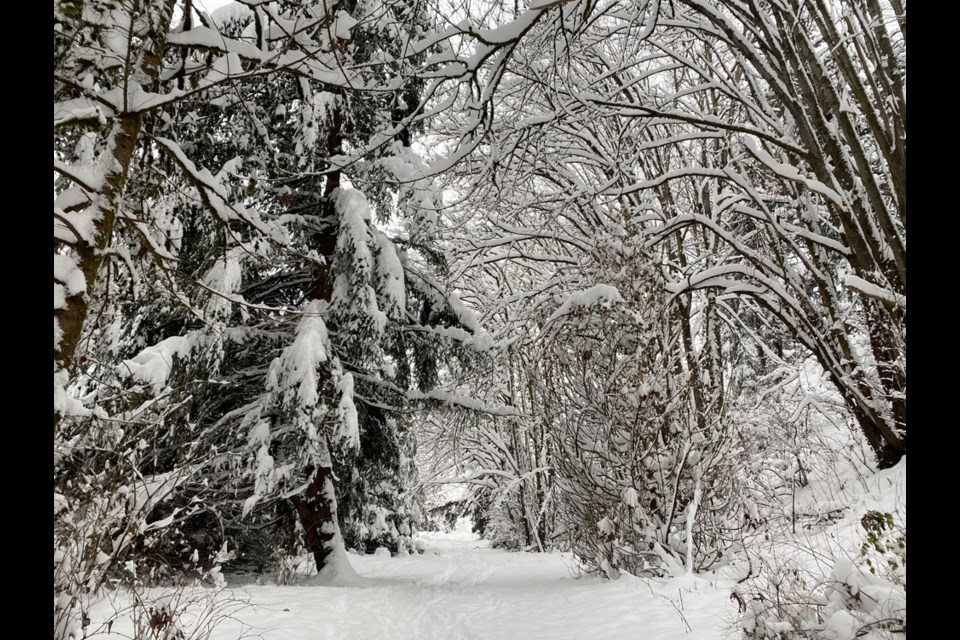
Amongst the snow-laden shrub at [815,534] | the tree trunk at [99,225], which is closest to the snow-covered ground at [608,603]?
the snow-laden shrub at [815,534]

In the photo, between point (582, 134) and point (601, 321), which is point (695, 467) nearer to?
point (601, 321)

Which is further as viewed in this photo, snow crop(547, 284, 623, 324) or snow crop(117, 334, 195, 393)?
snow crop(547, 284, 623, 324)

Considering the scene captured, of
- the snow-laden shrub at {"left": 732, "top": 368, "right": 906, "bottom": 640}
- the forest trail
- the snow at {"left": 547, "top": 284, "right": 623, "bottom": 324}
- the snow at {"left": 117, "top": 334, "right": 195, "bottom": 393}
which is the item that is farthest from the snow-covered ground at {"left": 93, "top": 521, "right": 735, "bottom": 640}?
the snow at {"left": 547, "top": 284, "right": 623, "bottom": 324}

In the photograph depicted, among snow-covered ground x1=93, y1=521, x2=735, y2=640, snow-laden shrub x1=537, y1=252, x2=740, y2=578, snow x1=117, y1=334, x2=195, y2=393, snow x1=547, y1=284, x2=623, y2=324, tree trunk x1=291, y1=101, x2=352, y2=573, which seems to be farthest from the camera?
tree trunk x1=291, y1=101, x2=352, y2=573

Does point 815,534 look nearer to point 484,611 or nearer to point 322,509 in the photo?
point 484,611

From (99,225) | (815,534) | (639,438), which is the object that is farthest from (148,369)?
(815,534)

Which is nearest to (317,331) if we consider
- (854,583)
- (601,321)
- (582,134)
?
(601,321)

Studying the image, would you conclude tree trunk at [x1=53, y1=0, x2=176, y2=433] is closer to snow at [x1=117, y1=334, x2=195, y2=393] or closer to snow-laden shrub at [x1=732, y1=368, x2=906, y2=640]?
snow at [x1=117, y1=334, x2=195, y2=393]

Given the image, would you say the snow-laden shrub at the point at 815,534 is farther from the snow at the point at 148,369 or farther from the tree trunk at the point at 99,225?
the snow at the point at 148,369

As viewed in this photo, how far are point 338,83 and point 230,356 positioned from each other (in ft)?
21.5

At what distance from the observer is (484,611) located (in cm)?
652

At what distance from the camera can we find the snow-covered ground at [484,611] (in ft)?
15.2

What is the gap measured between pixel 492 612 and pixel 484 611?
174 mm

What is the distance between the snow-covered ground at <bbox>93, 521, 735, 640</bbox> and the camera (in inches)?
183
